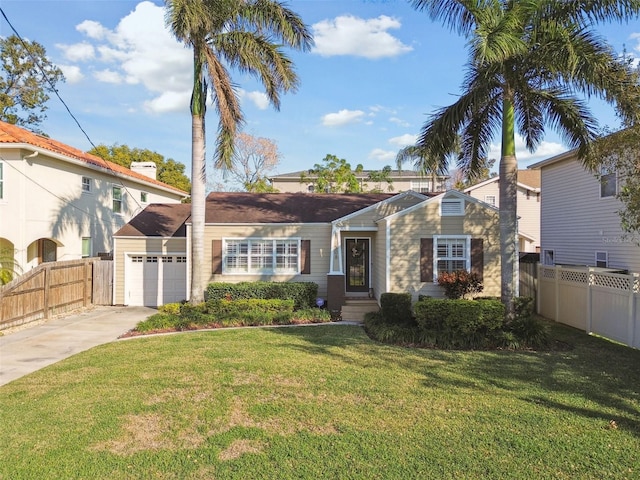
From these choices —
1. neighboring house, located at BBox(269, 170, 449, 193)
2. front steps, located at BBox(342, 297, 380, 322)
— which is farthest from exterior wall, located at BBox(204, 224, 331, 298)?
neighboring house, located at BBox(269, 170, 449, 193)

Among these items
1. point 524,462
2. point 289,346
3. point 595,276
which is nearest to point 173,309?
point 289,346

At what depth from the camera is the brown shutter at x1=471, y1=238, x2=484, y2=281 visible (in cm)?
1291

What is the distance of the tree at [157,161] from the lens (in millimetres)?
35406

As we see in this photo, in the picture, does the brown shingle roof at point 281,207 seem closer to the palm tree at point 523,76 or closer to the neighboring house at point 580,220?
the palm tree at point 523,76

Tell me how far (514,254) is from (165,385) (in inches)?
Result: 324

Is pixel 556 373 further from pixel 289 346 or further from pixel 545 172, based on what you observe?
pixel 545 172

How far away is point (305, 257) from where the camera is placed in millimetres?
15242

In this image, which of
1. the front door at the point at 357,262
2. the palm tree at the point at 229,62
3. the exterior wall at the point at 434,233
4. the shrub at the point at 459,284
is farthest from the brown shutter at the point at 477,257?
the palm tree at the point at 229,62

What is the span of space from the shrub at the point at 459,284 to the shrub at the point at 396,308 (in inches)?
55.1

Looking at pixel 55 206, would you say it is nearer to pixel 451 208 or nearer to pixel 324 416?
pixel 451 208

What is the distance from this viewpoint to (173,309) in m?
12.9

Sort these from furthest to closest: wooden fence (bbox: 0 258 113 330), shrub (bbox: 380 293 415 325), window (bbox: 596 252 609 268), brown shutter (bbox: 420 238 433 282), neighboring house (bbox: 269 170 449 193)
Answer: neighboring house (bbox: 269 170 449 193)
window (bbox: 596 252 609 268)
brown shutter (bbox: 420 238 433 282)
shrub (bbox: 380 293 415 325)
wooden fence (bbox: 0 258 113 330)

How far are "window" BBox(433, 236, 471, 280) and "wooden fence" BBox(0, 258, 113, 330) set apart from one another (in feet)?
38.7

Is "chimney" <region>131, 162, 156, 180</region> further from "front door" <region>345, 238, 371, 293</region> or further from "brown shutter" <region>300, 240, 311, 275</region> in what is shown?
"front door" <region>345, 238, 371, 293</region>
